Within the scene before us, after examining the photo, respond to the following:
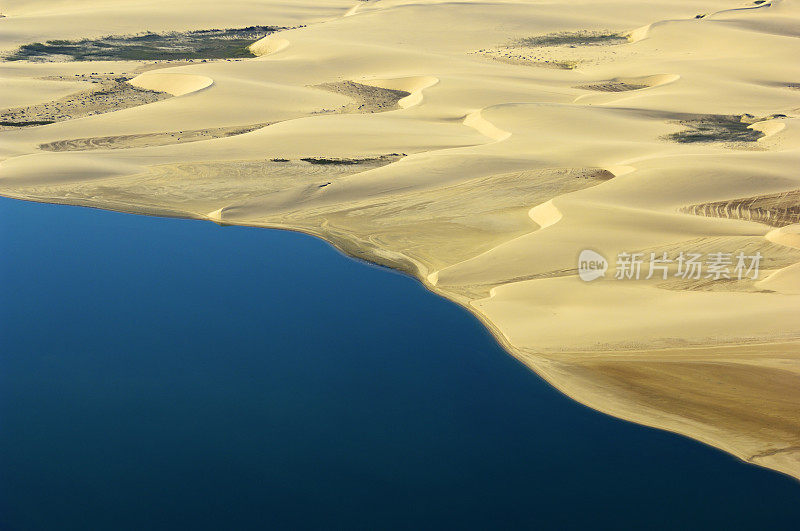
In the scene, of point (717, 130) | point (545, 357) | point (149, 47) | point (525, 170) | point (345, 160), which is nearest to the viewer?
point (545, 357)

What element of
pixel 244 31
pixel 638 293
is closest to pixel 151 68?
pixel 244 31

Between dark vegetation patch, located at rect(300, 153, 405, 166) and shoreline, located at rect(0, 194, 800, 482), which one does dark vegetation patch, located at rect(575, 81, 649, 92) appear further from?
shoreline, located at rect(0, 194, 800, 482)

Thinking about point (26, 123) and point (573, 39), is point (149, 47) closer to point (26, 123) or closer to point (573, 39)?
point (26, 123)

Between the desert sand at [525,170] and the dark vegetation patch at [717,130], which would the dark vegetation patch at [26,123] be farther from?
the dark vegetation patch at [717,130]

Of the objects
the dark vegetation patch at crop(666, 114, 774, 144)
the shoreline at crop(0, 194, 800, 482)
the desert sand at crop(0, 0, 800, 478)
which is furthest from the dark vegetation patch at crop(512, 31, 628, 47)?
the shoreline at crop(0, 194, 800, 482)

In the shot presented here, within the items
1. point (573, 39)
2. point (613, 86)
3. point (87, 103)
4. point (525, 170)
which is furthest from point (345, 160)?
point (573, 39)

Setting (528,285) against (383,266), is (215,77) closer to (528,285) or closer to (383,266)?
(383,266)
